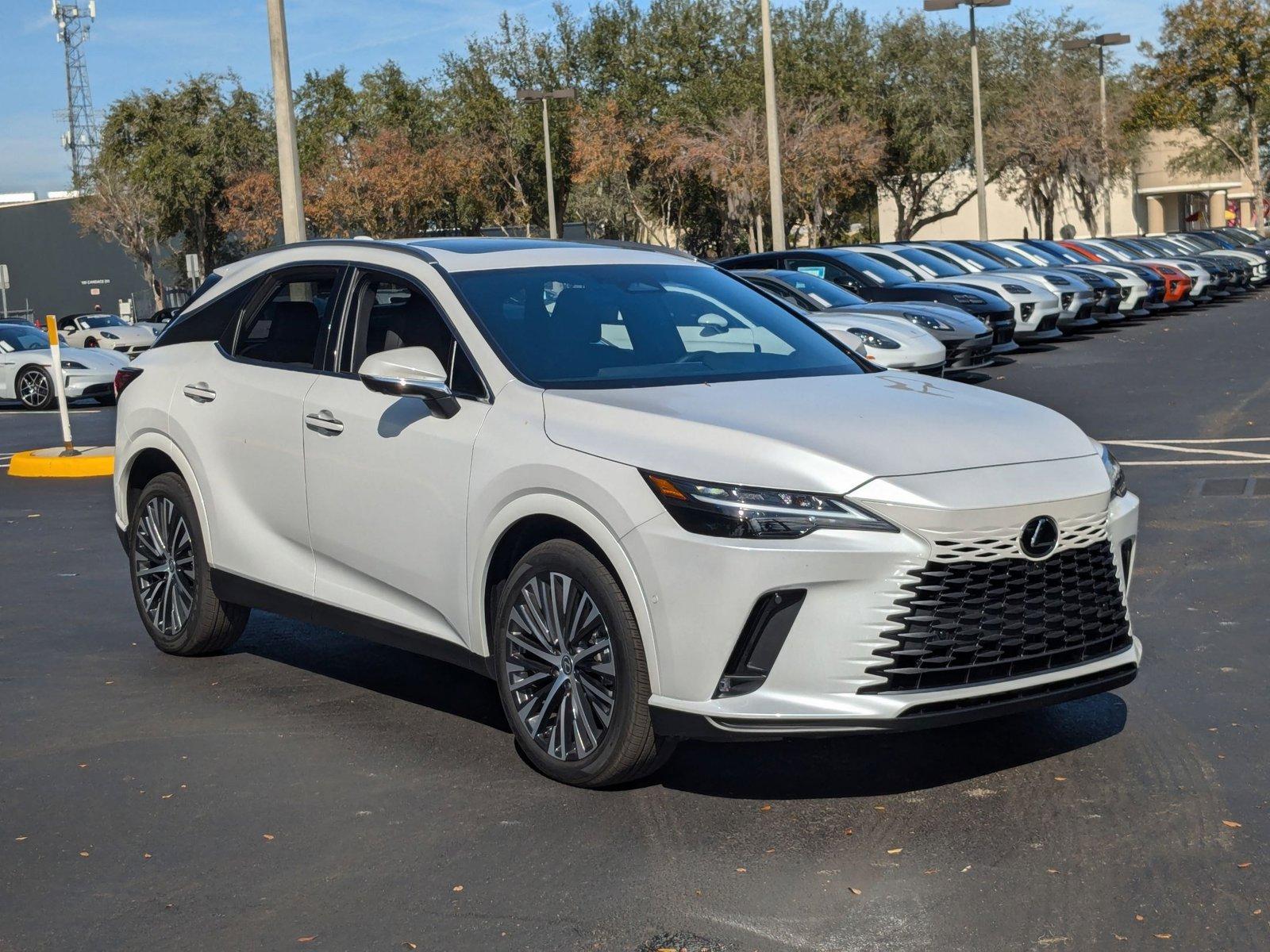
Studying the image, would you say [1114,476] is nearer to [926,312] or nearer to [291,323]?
A: [291,323]

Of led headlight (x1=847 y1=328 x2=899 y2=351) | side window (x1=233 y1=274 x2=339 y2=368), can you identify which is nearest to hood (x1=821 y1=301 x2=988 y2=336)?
led headlight (x1=847 y1=328 x2=899 y2=351)

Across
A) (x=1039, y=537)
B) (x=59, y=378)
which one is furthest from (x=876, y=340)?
(x=1039, y=537)

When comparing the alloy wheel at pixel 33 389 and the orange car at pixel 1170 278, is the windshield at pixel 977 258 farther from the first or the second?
the alloy wheel at pixel 33 389

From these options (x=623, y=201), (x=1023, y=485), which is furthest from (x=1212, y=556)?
(x=623, y=201)

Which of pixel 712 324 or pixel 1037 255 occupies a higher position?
pixel 1037 255

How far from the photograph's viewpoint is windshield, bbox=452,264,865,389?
5.58m

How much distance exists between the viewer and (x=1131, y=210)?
82.5m

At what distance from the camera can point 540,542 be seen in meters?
5.19

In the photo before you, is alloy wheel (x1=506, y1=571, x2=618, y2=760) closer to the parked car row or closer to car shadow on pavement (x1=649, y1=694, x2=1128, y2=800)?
car shadow on pavement (x1=649, y1=694, x2=1128, y2=800)

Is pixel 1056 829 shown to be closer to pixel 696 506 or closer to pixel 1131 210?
pixel 696 506

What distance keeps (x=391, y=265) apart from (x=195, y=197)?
61454 millimetres

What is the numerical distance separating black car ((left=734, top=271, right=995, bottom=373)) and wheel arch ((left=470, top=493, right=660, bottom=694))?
13241 millimetres

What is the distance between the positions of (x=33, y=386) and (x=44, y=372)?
14.2 inches

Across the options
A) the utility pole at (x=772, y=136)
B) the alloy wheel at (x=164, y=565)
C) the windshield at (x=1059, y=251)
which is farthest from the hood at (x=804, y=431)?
the windshield at (x=1059, y=251)
